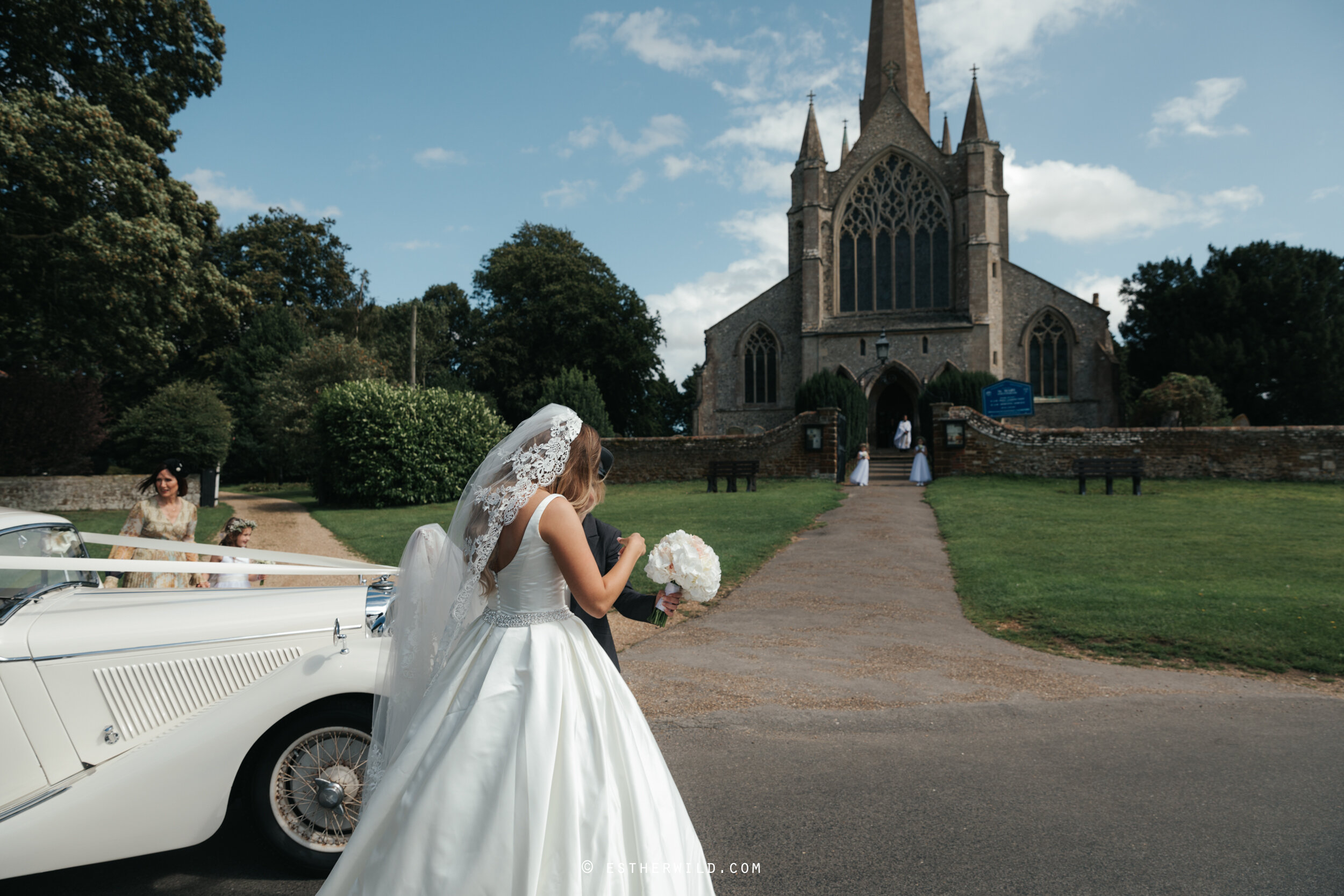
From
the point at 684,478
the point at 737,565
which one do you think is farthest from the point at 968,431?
the point at 737,565

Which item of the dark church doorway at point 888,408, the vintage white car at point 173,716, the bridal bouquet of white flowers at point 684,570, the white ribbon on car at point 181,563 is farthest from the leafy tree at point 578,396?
the bridal bouquet of white flowers at point 684,570

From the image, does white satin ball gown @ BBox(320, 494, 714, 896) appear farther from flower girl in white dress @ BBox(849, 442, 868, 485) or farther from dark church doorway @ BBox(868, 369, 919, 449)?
dark church doorway @ BBox(868, 369, 919, 449)

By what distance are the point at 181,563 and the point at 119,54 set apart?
19.2 metres

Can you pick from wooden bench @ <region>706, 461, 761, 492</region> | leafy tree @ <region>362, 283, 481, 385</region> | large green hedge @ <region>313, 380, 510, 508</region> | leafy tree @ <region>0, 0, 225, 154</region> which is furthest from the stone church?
leafy tree @ <region>0, 0, 225, 154</region>

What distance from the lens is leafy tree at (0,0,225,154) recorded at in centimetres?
1544

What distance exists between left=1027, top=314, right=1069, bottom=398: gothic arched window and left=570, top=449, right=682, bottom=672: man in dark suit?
38391 mm

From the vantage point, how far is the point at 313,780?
3.27m

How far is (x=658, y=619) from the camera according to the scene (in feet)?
10.5

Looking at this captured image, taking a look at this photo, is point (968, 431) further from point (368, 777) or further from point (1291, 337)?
point (1291, 337)

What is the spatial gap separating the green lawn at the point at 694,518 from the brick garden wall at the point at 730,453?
0.66 m

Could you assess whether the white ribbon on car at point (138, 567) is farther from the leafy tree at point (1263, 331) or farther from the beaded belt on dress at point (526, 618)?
the leafy tree at point (1263, 331)

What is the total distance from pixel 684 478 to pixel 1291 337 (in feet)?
113

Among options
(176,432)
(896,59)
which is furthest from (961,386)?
(176,432)

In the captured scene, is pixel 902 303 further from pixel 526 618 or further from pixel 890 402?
pixel 526 618
